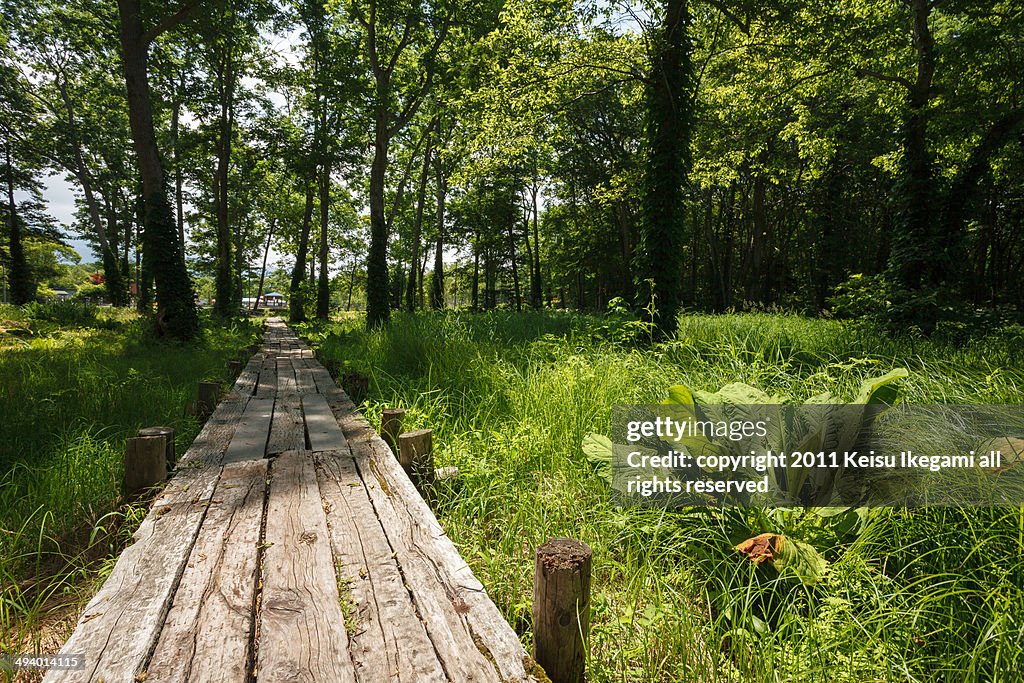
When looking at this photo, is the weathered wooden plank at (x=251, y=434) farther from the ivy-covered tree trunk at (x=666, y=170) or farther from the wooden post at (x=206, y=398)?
the ivy-covered tree trunk at (x=666, y=170)

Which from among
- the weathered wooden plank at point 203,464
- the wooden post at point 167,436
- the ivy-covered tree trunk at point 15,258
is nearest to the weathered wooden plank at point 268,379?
the weathered wooden plank at point 203,464

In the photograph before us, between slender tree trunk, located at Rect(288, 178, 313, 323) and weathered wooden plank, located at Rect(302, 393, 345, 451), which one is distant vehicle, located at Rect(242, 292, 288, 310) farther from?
weathered wooden plank, located at Rect(302, 393, 345, 451)

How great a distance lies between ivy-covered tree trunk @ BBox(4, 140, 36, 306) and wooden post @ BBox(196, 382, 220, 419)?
19496 mm

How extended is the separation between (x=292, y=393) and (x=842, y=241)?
25.3 m

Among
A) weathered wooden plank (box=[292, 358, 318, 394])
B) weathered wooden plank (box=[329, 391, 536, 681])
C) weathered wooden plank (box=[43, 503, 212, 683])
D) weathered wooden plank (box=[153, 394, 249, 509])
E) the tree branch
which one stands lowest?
weathered wooden plank (box=[329, 391, 536, 681])

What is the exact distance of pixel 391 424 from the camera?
3.71 metres

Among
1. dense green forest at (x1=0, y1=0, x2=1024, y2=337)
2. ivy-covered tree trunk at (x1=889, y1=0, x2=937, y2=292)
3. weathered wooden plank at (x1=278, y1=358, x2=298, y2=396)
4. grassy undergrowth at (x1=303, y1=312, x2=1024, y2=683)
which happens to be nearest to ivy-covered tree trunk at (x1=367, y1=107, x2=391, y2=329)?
dense green forest at (x1=0, y1=0, x2=1024, y2=337)

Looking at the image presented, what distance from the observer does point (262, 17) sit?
12.0m

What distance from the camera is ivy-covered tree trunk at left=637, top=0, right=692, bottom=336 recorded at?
7.62 meters

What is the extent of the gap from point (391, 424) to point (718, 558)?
2626 mm

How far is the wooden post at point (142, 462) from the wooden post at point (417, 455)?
1.66 metres

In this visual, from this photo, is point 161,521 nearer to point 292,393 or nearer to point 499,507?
point 499,507

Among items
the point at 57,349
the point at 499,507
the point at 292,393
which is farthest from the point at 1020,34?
the point at 57,349

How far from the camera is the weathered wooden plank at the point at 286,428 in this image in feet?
12.7
